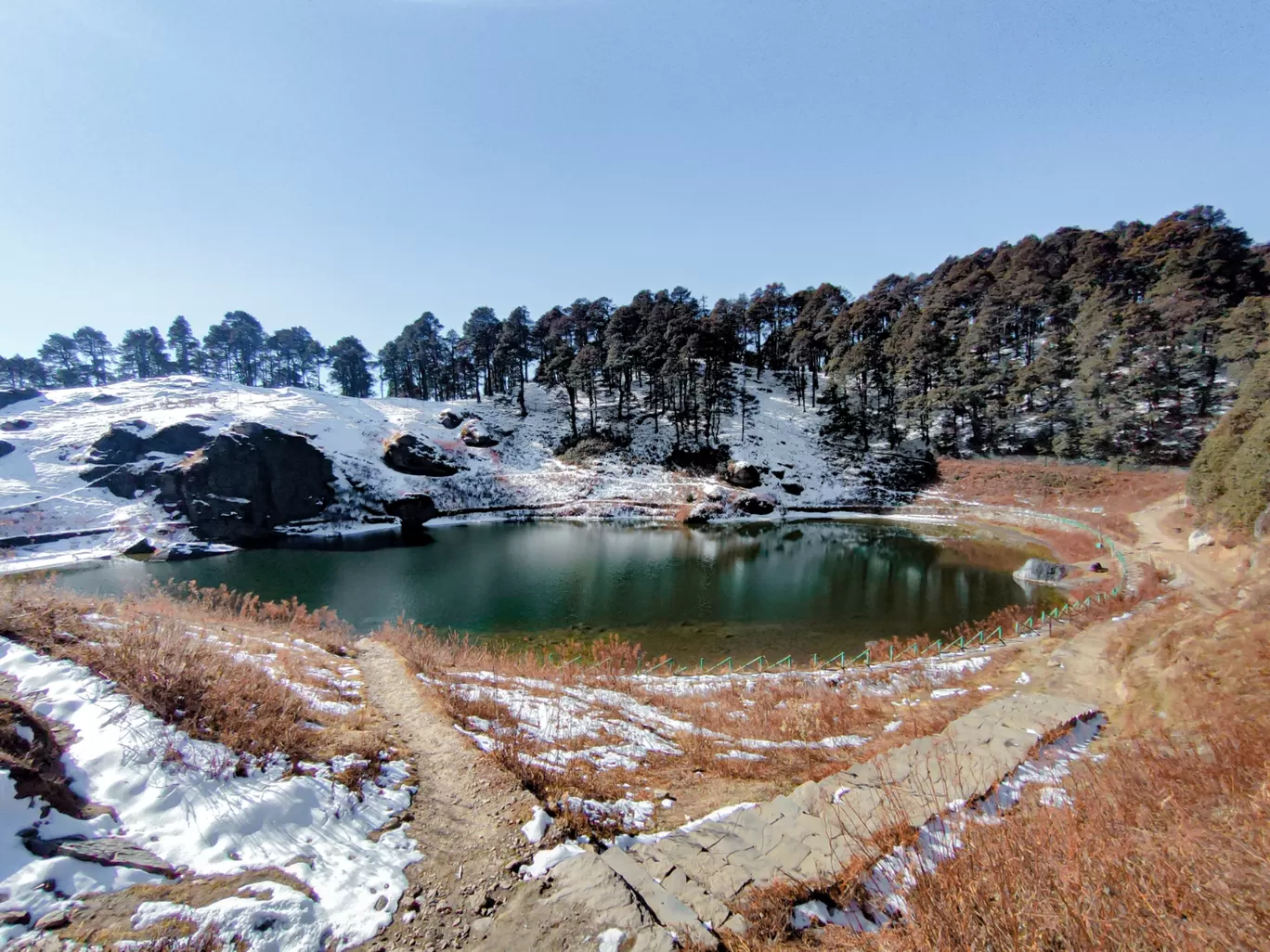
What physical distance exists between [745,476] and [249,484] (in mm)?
40324

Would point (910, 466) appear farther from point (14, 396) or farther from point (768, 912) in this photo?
point (14, 396)

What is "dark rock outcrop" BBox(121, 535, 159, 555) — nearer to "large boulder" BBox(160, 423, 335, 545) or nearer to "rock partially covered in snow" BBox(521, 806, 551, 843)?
"large boulder" BBox(160, 423, 335, 545)

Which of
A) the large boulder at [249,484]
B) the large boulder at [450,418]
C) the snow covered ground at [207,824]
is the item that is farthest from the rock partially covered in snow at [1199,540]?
the large boulder at [450,418]

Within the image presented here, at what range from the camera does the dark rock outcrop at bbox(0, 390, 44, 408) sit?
141ft

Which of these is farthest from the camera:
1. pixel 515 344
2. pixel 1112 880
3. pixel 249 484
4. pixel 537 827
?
pixel 515 344

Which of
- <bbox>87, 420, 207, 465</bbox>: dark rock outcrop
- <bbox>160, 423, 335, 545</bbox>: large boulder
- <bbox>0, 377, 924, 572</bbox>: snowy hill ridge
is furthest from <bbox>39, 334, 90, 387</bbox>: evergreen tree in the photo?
<bbox>160, 423, 335, 545</bbox>: large boulder

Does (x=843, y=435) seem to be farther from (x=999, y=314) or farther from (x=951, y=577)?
(x=951, y=577)

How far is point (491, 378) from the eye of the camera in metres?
65.2

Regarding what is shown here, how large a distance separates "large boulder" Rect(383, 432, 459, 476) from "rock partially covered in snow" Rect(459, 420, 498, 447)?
455cm

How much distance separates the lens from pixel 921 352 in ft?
158

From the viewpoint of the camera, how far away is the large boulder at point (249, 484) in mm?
34125

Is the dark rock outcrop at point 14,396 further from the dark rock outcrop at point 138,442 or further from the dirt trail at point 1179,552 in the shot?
the dirt trail at point 1179,552

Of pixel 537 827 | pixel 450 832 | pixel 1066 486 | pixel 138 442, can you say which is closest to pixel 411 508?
pixel 138 442

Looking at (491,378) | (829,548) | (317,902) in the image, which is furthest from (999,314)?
(317,902)
